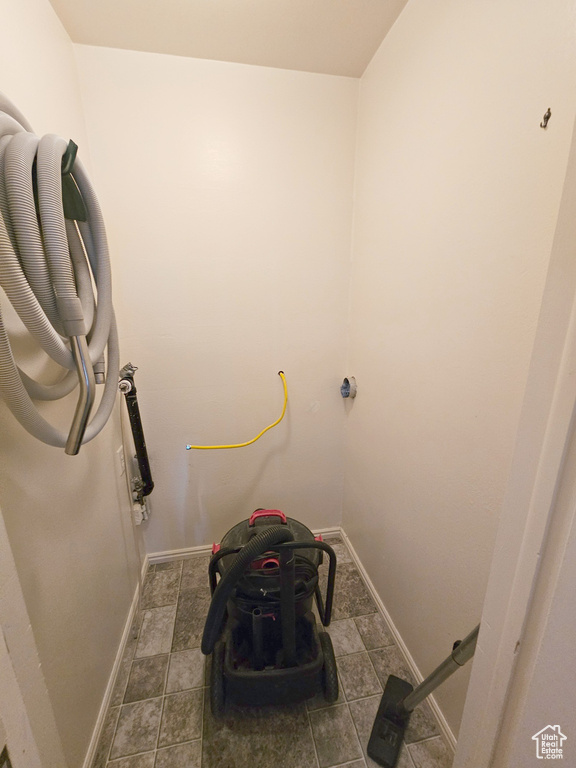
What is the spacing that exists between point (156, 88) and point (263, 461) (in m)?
1.84

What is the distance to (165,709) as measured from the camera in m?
1.07

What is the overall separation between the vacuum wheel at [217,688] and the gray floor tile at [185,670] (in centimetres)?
17

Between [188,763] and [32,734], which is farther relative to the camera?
[188,763]

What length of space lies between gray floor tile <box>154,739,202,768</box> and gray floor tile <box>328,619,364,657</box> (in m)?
0.59

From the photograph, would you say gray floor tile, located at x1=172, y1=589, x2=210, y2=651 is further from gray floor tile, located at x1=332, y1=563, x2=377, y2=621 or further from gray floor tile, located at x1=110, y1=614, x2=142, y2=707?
gray floor tile, located at x1=332, y1=563, x2=377, y2=621

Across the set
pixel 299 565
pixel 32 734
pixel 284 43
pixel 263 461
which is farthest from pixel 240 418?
pixel 284 43

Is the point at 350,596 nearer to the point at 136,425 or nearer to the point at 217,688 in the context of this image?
the point at 217,688

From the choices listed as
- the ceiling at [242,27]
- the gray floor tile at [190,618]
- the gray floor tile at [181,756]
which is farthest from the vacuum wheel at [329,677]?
the ceiling at [242,27]

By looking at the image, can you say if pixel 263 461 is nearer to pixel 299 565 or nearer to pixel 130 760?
pixel 299 565

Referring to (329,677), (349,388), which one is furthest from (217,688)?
(349,388)

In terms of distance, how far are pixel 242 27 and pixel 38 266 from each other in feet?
4.18

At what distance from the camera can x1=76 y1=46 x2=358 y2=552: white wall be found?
1263 millimetres

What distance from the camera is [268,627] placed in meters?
1.04

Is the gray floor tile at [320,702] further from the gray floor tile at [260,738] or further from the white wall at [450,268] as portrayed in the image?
the white wall at [450,268]
